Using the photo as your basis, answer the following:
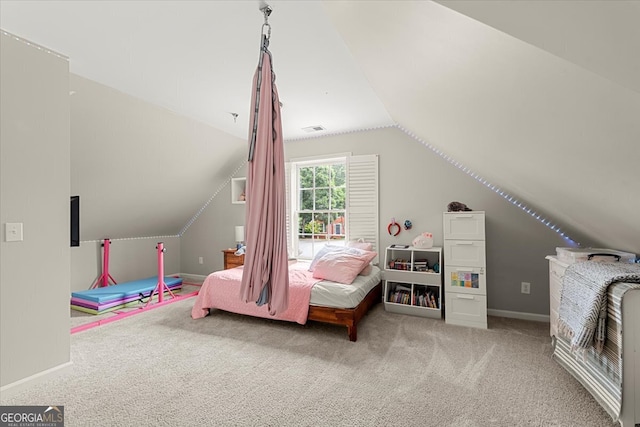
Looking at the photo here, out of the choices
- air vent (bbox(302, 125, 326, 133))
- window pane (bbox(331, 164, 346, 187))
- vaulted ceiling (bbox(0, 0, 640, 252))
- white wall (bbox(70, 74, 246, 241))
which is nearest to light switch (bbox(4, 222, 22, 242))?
vaulted ceiling (bbox(0, 0, 640, 252))

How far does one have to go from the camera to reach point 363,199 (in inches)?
161

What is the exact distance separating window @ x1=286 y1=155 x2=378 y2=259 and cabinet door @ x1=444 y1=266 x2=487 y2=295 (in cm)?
113

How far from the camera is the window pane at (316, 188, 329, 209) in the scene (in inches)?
174

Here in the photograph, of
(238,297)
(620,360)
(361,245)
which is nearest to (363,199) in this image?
(361,245)

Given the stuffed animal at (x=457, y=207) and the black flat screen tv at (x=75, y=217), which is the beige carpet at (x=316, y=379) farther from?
the stuffed animal at (x=457, y=207)

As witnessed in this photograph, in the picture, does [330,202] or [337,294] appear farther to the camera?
[330,202]

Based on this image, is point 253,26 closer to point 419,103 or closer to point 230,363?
point 419,103

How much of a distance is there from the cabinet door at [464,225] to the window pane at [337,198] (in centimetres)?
158

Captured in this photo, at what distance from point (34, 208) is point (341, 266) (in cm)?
256

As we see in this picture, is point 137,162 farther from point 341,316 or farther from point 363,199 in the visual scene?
point 341,316

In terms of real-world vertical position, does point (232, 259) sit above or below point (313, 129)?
below

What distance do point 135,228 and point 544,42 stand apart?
17.7ft

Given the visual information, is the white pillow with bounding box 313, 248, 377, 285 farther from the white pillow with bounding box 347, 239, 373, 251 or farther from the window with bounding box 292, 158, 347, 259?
the window with bounding box 292, 158, 347, 259

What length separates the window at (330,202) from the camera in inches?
160
